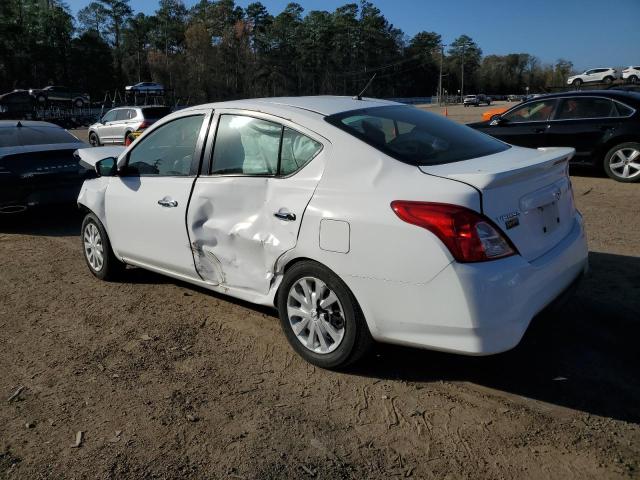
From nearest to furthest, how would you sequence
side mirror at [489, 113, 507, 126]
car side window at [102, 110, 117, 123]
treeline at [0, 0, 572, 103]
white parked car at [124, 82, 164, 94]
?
→ side mirror at [489, 113, 507, 126], car side window at [102, 110, 117, 123], white parked car at [124, 82, 164, 94], treeline at [0, 0, 572, 103]

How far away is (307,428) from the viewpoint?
2803 mm

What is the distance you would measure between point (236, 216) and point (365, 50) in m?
131

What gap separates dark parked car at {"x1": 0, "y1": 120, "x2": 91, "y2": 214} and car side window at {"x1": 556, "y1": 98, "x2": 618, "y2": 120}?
7.88 meters

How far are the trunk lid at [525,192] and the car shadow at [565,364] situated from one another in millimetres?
458

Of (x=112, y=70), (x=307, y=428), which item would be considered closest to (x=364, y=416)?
(x=307, y=428)

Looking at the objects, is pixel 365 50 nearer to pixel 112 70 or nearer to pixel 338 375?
pixel 112 70

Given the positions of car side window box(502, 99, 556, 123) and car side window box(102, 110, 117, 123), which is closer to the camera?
car side window box(502, 99, 556, 123)

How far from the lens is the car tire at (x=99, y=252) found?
16.1 feet

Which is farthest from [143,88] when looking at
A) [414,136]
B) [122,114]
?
[414,136]

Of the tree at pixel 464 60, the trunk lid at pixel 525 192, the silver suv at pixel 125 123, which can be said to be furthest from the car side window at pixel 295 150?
the tree at pixel 464 60

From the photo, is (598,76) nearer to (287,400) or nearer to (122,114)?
(122,114)

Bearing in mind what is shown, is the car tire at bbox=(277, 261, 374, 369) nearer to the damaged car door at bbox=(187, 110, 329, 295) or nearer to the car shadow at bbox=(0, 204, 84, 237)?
the damaged car door at bbox=(187, 110, 329, 295)

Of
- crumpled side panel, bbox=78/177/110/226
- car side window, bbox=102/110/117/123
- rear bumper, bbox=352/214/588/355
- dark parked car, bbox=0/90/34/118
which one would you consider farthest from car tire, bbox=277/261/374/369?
dark parked car, bbox=0/90/34/118

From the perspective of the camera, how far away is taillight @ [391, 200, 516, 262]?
2658 mm
